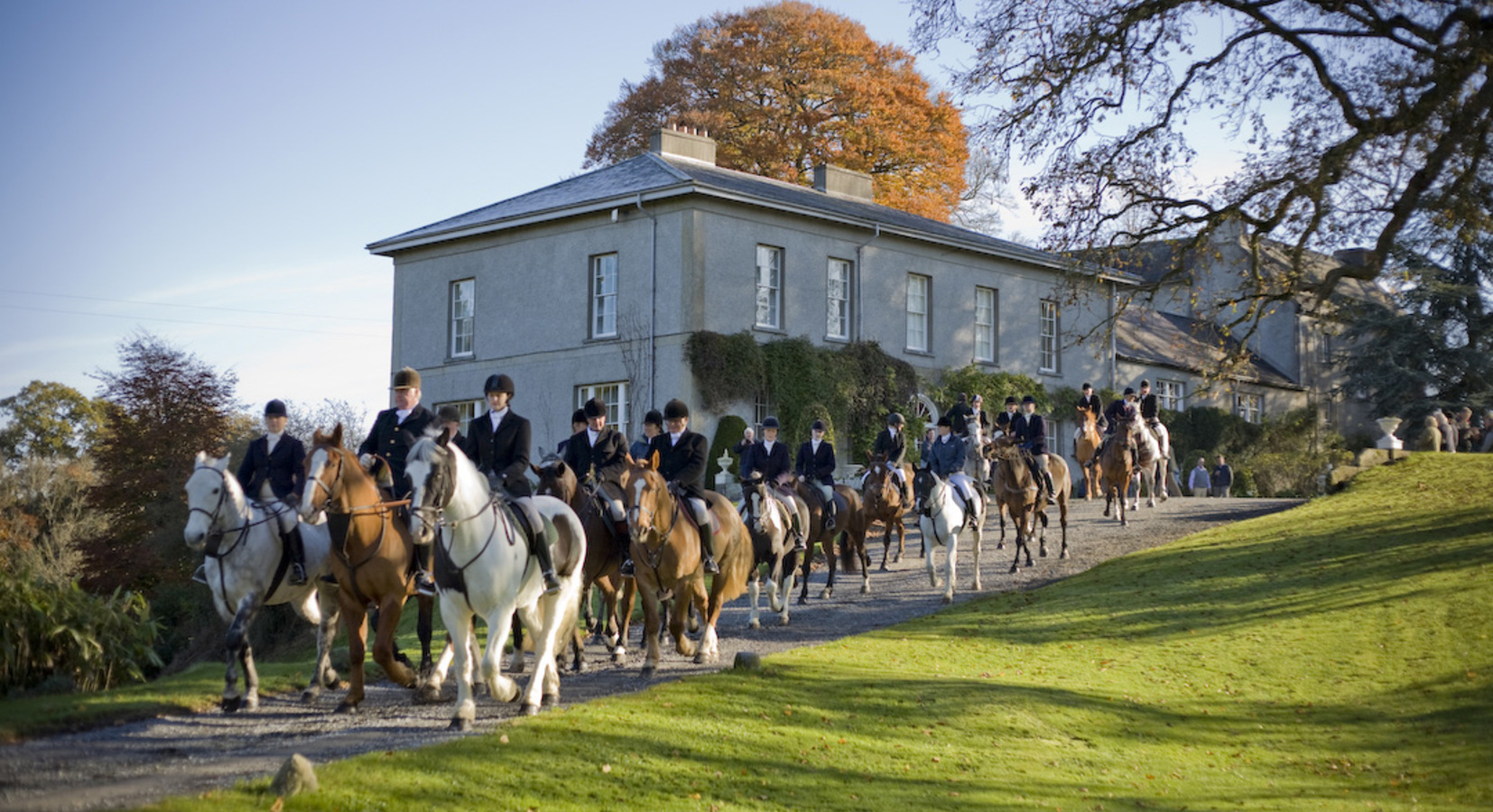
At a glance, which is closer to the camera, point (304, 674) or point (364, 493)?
point (364, 493)

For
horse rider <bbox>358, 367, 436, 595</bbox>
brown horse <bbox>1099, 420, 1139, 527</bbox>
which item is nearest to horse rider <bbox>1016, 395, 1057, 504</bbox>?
brown horse <bbox>1099, 420, 1139, 527</bbox>

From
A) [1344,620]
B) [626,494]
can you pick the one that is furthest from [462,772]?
[1344,620]

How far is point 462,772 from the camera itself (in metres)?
9.12

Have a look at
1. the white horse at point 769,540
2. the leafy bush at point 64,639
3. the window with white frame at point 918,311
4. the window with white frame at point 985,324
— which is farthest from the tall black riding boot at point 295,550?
the window with white frame at point 985,324

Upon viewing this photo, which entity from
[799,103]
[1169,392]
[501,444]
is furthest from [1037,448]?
[1169,392]

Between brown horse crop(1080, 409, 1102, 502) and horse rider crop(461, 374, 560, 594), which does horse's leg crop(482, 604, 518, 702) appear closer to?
horse rider crop(461, 374, 560, 594)

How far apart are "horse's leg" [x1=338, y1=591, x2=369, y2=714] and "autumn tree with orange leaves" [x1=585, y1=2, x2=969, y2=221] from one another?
32.3 m

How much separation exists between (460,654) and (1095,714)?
693 cm

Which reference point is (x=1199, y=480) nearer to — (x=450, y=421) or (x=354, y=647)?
(x=450, y=421)

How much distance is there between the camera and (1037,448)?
79.9ft

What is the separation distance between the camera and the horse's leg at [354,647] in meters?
11.4

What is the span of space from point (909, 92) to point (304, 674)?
35.1 metres

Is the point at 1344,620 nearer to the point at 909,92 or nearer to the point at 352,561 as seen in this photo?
the point at 352,561

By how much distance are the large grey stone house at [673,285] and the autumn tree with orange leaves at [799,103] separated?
4.70 m
